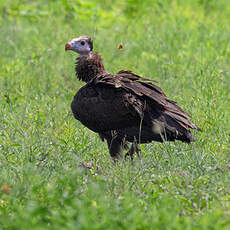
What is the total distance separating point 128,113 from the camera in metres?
5.41

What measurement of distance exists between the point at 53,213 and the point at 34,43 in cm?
660

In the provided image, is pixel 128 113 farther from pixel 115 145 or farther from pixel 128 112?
pixel 115 145

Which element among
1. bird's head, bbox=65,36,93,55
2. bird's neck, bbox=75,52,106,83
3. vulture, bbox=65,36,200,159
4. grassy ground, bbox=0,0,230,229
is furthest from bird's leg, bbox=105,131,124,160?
bird's head, bbox=65,36,93,55

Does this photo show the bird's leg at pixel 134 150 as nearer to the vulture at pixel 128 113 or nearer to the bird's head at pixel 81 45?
the vulture at pixel 128 113

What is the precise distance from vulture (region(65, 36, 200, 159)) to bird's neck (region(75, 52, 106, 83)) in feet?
1.11

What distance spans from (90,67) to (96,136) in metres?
0.87

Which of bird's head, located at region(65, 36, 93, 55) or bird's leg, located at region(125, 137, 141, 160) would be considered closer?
bird's leg, located at region(125, 137, 141, 160)

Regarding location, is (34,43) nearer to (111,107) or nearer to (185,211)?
(111,107)

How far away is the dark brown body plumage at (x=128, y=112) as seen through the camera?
5.36 m

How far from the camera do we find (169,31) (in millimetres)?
9539

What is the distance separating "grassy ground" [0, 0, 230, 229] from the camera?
366 cm

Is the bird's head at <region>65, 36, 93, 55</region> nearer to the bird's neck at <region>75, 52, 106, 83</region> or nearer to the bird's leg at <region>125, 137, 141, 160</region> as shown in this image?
the bird's neck at <region>75, 52, 106, 83</region>

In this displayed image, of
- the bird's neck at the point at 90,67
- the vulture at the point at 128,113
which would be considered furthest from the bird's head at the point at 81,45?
the vulture at the point at 128,113

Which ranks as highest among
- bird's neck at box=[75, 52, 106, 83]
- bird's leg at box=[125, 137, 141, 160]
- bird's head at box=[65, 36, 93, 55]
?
bird's head at box=[65, 36, 93, 55]
